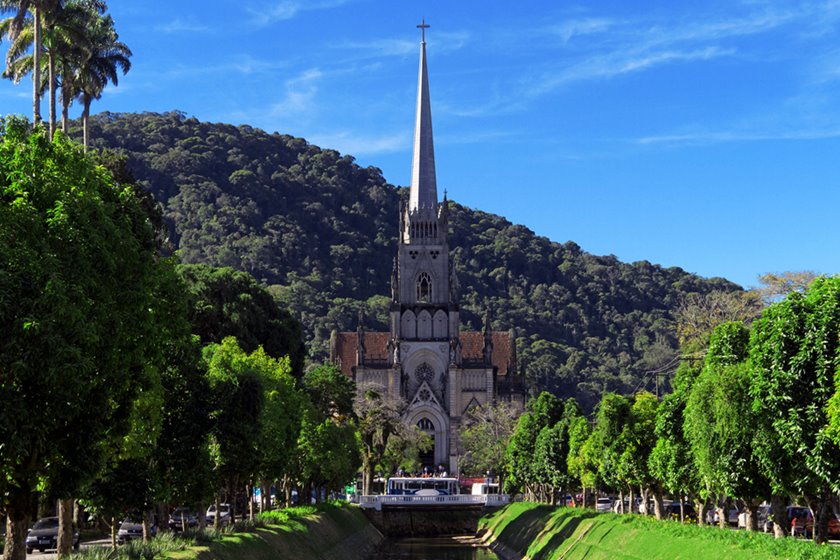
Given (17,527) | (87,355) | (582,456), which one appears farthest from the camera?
(582,456)

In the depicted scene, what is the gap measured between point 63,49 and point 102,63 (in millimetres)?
8594

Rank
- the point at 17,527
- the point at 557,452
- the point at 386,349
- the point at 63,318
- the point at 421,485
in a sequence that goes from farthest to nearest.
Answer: the point at 386,349
the point at 421,485
the point at 557,452
the point at 17,527
the point at 63,318

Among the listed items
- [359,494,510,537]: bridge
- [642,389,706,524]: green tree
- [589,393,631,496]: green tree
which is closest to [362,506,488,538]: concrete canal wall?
[359,494,510,537]: bridge

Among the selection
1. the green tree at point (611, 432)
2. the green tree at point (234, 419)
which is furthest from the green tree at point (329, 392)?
the green tree at point (234, 419)

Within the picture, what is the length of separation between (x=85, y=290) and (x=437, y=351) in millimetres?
135479

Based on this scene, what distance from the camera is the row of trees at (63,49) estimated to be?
211 feet

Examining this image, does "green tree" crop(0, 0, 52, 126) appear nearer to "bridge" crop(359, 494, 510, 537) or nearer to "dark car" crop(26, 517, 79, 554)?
"dark car" crop(26, 517, 79, 554)

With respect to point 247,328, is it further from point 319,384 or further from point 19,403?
point 19,403

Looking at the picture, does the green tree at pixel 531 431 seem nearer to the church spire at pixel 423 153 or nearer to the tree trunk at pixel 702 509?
the tree trunk at pixel 702 509

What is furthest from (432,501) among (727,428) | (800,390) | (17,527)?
(17,527)

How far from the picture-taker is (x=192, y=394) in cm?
4666

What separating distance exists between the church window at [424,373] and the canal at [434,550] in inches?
2103

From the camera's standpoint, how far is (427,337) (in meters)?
163

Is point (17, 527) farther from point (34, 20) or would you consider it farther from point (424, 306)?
point (424, 306)
